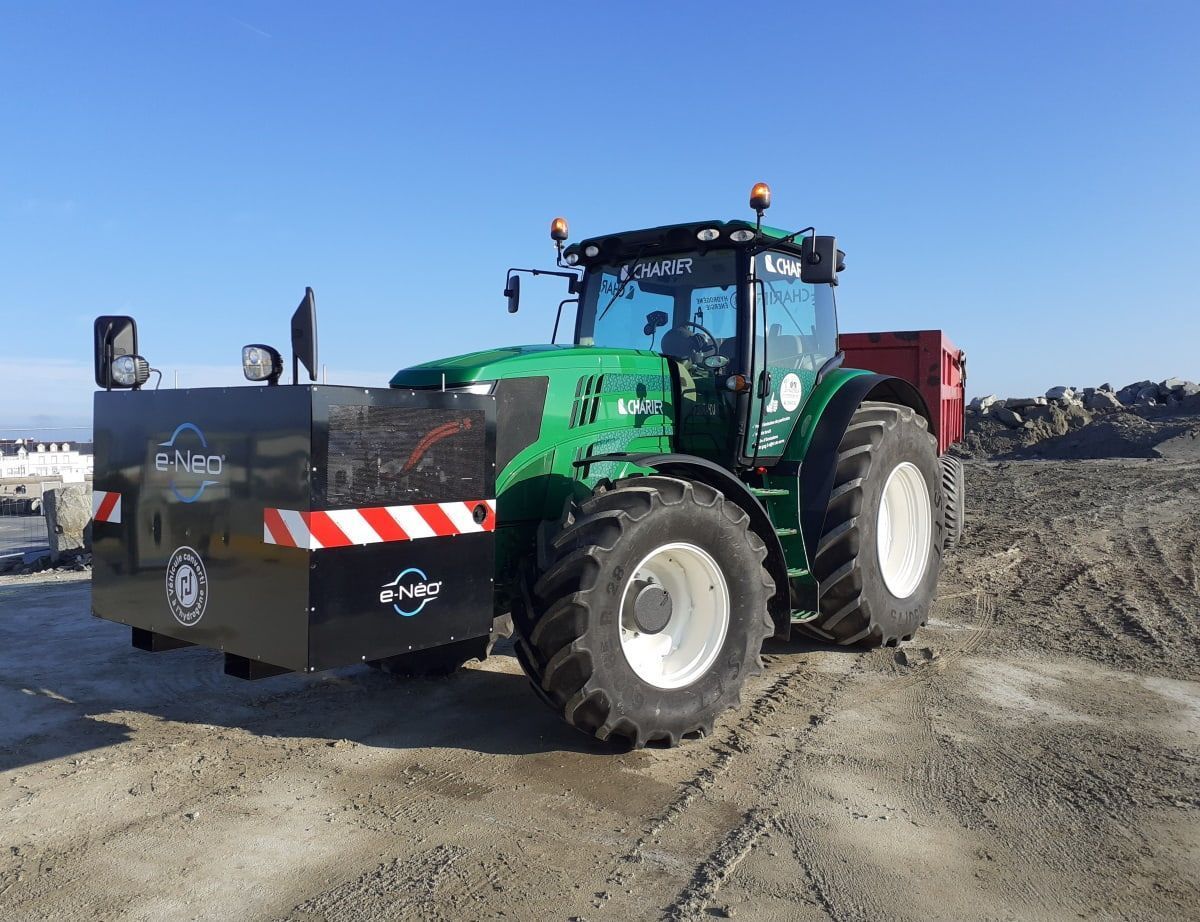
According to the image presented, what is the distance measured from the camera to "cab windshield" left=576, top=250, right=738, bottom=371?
212 inches

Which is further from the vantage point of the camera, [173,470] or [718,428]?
Answer: [718,428]

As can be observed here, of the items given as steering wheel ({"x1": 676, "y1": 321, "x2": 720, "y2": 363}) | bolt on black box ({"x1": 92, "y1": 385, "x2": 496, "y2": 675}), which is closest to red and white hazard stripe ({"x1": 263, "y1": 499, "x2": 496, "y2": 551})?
bolt on black box ({"x1": 92, "y1": 385, "x2": 496, "y2": 675})

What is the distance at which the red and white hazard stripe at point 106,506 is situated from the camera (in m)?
4.08

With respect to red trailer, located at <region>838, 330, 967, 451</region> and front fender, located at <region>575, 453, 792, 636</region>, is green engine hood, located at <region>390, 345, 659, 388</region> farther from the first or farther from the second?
red trailer, located at <region>838, 330, 967, 451</region>

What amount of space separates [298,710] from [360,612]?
1.61m

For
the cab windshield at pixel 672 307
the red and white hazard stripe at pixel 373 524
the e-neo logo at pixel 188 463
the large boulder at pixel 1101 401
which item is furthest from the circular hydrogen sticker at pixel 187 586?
the large boulder at pixel 1101 401

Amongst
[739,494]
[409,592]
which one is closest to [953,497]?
[739,494]

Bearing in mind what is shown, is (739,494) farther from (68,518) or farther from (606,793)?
(68,518)

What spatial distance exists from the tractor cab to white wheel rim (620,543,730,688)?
42.0 inches

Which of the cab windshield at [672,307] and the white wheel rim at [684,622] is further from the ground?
the cab windshield at [672,307]

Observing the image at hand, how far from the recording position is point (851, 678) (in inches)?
211

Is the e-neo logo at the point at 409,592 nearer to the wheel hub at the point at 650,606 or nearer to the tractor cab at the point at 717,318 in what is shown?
the wheel hub at the point at 650,606

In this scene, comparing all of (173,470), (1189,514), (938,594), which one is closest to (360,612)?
(173,470)

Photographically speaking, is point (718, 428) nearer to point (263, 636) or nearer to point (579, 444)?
point (579, 444)
